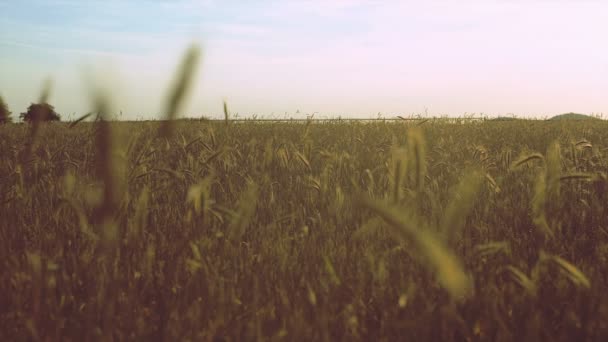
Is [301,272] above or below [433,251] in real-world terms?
below

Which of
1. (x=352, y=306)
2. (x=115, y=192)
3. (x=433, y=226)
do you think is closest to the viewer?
(x=115, y=192)

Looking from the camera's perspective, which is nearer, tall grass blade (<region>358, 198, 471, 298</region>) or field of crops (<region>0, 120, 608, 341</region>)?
tall grass blade (<region>358, 198, 471, 298</region>)

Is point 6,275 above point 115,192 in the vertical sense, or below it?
below

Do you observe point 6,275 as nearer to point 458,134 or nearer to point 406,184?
point 406,184

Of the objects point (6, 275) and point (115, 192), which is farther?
point (6, 275)

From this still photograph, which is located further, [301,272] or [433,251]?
[301,272]

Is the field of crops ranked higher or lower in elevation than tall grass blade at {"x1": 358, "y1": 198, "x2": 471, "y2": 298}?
lower

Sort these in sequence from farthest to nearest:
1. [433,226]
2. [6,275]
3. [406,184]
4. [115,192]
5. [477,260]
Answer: [406,184], [433,226], [477,260], [6,275], [115,192]

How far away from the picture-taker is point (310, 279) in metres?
1.29

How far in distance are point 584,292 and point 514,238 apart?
56 cm

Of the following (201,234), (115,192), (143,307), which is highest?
(115,192)

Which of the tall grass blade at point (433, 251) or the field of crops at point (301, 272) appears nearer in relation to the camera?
the tall grass blade at point (433, 251)

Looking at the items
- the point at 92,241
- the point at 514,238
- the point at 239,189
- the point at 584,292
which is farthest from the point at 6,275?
the point at 514,238

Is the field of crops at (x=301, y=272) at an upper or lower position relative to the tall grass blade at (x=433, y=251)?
lower
